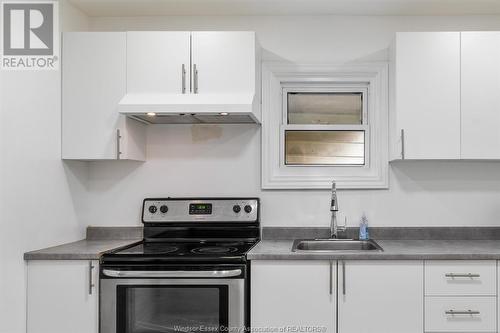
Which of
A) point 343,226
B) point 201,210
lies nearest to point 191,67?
point 201,210

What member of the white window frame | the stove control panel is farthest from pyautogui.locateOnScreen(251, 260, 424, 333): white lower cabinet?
the white window frame

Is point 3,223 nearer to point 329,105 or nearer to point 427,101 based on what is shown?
point 329,105

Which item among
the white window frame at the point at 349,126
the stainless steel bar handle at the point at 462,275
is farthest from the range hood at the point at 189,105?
the stainless steel bar handle at the point at 462,275

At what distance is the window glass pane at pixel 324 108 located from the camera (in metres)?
2.94

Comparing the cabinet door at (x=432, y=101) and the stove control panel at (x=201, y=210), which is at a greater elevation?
the cabinet door at (x=432, y=101)

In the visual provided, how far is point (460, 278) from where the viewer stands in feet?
7.36

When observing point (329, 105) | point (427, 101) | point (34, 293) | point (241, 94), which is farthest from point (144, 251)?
point (427, 101)

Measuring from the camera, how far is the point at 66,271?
2.25 metres

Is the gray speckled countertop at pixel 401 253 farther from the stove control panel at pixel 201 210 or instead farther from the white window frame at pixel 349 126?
the white window frame at pixel 349 126

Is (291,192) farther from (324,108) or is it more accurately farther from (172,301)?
(172,301)

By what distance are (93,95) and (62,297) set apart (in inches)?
46.3

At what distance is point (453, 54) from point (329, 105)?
0.82m

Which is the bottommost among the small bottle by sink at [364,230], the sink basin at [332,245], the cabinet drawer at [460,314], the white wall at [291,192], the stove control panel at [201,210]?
the cabinet drawer at [460,314]

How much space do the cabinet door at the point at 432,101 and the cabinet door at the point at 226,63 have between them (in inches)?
36.9
